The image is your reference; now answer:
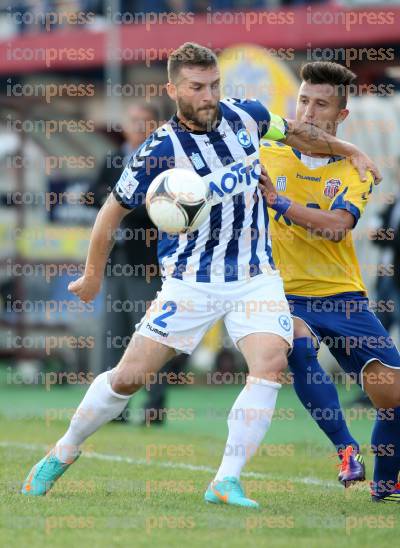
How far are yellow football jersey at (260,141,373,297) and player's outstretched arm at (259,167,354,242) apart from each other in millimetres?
241

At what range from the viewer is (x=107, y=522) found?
222 inches

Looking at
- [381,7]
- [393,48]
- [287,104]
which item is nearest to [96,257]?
[287,104]

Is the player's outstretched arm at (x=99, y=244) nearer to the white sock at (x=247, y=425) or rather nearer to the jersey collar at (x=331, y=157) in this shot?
the white sock at (x=247, y=425)

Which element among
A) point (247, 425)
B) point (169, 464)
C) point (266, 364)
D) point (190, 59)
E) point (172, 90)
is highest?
point (190, 59)

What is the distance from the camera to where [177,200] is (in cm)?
579

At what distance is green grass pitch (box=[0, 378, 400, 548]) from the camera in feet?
17.5

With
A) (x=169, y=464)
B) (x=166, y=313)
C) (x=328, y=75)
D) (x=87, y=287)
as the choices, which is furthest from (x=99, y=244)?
(x=169, y=464)

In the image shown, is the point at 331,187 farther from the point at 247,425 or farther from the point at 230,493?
the point at 230,493

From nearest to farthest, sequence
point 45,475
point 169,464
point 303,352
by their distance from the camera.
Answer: point 45,475, point 303,352, point 169,464

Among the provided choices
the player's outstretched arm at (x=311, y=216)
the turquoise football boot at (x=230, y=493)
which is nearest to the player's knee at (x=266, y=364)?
the turquoise football boot at (x=230, y=493)

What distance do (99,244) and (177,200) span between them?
0.62 meters

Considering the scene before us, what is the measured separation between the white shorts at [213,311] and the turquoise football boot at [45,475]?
85 centimetres

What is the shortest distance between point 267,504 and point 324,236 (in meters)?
1.50

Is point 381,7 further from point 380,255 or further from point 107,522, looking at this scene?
point 107,522
